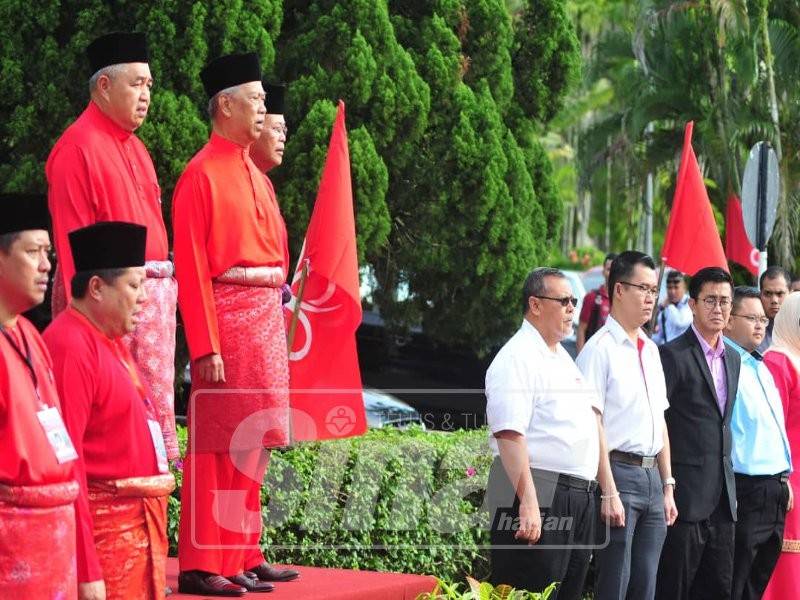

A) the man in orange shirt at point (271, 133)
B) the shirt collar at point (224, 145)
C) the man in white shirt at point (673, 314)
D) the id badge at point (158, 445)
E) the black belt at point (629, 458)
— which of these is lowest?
the black belt at point (629, 458)

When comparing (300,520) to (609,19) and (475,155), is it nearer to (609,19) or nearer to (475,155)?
(475,155)

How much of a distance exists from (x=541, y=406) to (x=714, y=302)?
5.58ft

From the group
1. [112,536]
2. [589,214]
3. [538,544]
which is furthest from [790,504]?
[589,214]

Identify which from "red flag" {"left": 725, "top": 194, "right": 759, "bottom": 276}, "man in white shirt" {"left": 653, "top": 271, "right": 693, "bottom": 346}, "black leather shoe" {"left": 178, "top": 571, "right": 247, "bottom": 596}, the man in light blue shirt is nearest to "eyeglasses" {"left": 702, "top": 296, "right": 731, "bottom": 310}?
the man in light blue shirt

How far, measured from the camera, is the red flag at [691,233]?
9758 millimetres

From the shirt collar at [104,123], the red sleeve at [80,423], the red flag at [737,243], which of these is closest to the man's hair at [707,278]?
the shirt collar at [104,123]

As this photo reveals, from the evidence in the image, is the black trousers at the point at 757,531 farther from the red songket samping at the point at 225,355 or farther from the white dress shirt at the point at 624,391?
the red songket samping at the point at 225,355

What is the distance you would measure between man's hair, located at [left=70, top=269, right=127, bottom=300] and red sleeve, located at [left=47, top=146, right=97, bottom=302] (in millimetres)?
811

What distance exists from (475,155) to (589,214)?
132ft

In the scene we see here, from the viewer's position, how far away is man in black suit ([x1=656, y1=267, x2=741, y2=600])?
7.61 m

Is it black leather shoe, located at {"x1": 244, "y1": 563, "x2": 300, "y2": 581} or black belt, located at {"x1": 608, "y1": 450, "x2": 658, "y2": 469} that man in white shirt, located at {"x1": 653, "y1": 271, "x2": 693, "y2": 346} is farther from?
black leather shoe, located at {"x1": 244, "y1": 563, "x2": 300, "y2": 581}

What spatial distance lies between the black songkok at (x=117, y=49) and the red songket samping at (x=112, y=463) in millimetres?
1347

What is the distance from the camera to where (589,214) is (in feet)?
165

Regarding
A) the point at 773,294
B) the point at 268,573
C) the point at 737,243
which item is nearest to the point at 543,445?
the point at 268,573
